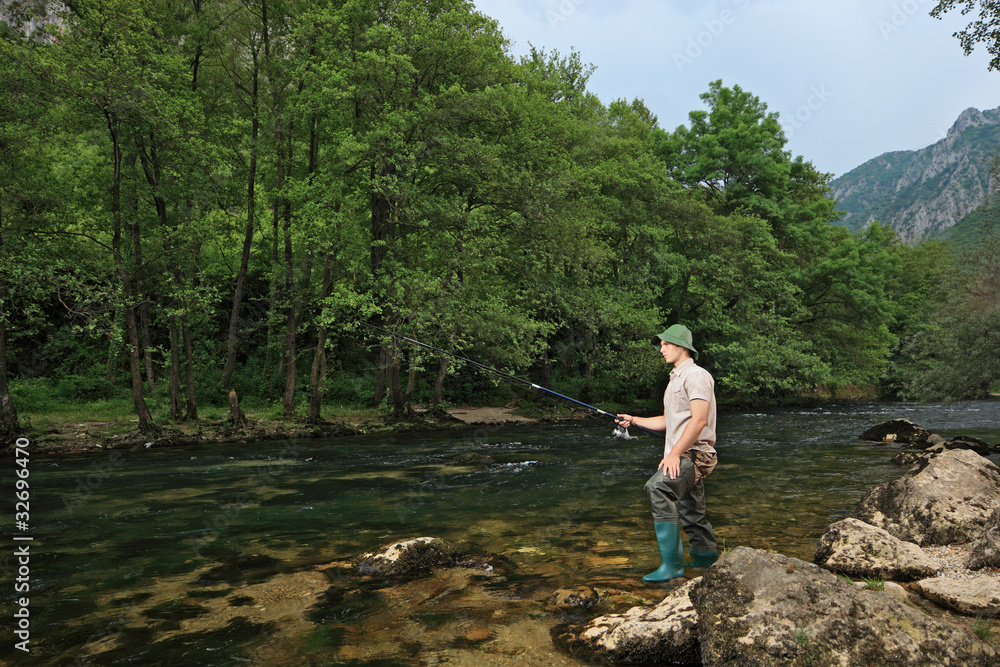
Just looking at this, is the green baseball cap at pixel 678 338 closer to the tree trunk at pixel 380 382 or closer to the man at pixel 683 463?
the man at pixel 683 463

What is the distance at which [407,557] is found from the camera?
6.25 meters

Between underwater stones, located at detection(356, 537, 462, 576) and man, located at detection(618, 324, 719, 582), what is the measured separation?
218 cm

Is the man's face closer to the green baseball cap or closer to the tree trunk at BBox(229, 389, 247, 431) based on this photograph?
the green baseball cap

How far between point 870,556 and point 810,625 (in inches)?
105

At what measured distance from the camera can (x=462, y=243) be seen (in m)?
21.3

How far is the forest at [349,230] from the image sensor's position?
16.4 m

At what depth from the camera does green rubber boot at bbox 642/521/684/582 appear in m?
5.32

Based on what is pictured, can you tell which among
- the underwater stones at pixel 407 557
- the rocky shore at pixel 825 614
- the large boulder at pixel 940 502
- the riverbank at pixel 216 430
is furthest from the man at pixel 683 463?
the riverbank at pixel 216 430

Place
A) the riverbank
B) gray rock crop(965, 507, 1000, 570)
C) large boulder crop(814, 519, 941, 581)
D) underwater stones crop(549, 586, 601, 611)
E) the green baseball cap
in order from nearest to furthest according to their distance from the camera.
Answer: underwater stones crop(549, 586, 601, 611) < gray rock crop(965, 507, 1000, 570) < large boulder crop(814, 519, 941, 581) < the green baseball cap < the riverbank

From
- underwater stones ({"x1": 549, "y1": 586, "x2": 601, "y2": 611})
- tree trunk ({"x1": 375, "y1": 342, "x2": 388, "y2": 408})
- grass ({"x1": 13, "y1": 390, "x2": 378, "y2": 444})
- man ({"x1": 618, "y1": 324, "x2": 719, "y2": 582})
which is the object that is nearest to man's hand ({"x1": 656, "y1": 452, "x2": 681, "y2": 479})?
man ({"x1": 618, "y1": 324, "x2": 719, "y2": 582})

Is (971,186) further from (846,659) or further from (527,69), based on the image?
(846,659)

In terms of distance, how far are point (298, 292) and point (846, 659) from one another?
21358 mm

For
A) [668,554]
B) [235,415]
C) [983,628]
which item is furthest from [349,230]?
[983,628]

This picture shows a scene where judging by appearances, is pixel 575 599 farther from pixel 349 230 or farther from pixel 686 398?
pixel 349 230
